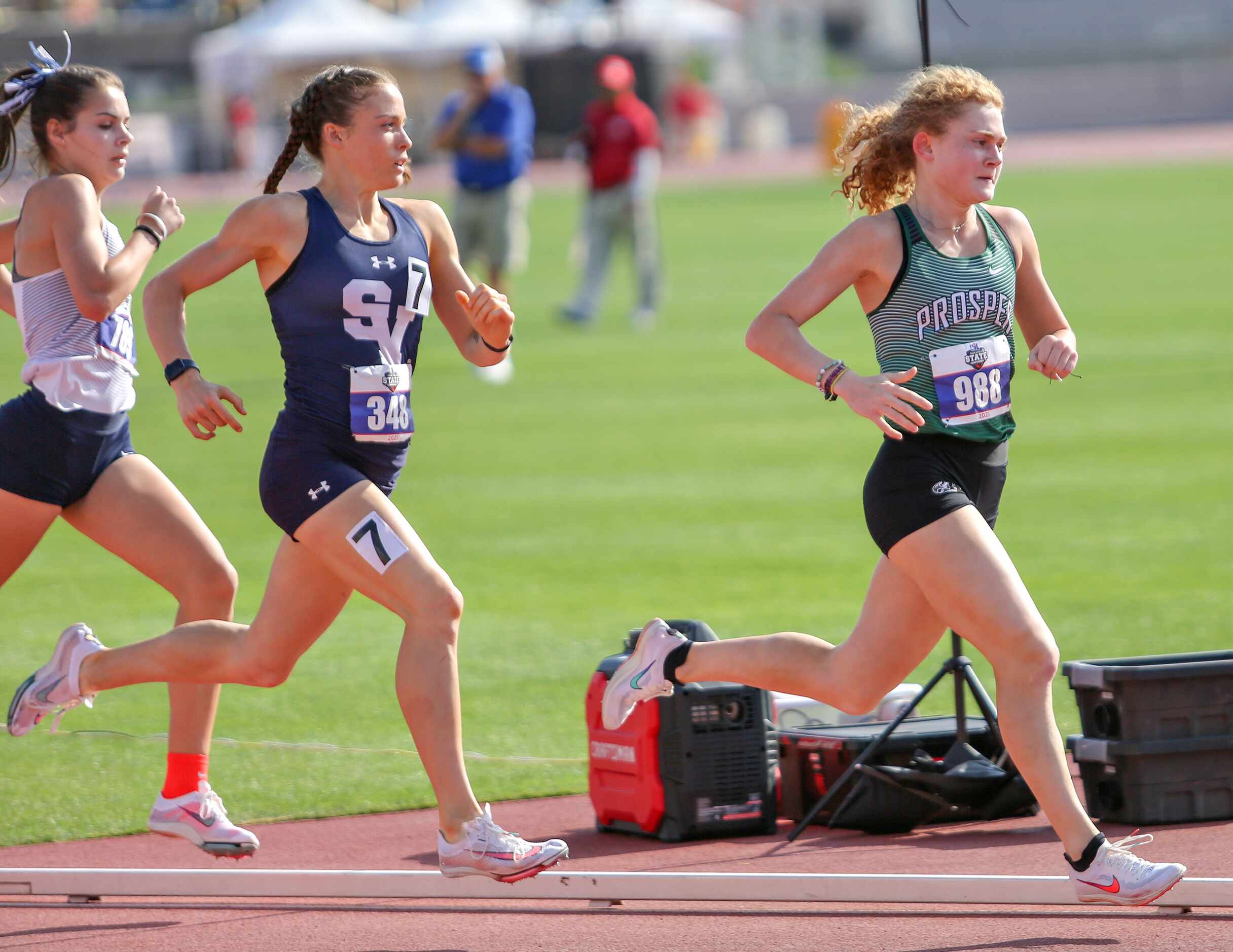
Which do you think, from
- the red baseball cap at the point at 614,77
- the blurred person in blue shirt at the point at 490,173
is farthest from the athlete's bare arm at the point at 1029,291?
the red baseball cap at the point at 614,77

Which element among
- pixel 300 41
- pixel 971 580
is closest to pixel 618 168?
pixel 971 580

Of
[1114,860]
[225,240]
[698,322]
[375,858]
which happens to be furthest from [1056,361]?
[698,322]

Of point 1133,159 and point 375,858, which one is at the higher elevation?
point 1133,159

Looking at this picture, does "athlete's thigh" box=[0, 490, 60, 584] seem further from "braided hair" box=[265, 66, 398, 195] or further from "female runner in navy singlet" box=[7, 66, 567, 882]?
"braided hair" box=[265, 66, 398, 195]

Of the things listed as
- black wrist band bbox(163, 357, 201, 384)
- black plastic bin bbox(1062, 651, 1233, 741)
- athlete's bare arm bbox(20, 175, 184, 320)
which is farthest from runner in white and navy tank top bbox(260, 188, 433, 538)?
black plastic bin bbox(1062, 651, 1233, 741)

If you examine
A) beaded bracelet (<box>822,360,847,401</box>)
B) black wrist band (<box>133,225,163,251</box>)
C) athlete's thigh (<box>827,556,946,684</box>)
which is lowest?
athlete's thigh (<box>827,556,946,684</box>)

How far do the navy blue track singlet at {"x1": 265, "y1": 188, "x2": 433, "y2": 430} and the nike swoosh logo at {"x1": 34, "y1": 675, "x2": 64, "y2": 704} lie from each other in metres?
1.19

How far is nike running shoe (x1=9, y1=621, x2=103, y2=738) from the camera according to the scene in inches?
219

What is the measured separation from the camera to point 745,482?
1298cm

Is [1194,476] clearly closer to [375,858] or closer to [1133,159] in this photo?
[375,858]

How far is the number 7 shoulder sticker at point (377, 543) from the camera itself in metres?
4.84

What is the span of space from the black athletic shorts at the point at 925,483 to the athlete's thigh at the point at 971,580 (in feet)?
0.14

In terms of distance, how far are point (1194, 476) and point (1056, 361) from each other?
25.5 ft

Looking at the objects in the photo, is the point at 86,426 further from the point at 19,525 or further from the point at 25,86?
the point at 25,86
